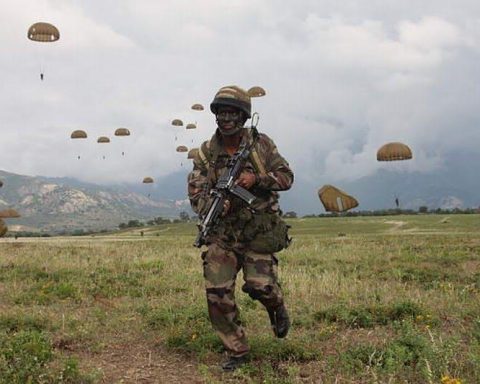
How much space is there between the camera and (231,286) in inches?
255

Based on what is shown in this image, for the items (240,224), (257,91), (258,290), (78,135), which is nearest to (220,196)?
(240,224)

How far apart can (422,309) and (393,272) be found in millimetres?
5734

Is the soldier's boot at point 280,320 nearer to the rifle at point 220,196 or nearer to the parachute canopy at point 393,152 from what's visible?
the rifle at point 220,196

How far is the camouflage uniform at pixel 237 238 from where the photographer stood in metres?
6.43

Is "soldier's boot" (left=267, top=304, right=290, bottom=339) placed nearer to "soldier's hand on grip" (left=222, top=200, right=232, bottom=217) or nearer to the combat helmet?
"soldier's hand on grip" (left=222, top=200, right=232, bottom=217)

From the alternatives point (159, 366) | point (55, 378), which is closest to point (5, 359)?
point (55, 378)

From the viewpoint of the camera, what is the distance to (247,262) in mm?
6570

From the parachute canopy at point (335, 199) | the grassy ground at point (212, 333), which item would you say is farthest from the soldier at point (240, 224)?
the parachute canopy at point (335, 199)

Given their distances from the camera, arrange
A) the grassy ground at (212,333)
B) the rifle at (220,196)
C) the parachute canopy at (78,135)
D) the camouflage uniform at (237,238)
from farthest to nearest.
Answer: the parachute canopy at (78,135) → the camouflage uniform at (237,238) → the rifle at (220,196) → the grassy ground at (212,333)

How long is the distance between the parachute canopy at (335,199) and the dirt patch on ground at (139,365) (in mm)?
64422

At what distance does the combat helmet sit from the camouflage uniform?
0.34 meters

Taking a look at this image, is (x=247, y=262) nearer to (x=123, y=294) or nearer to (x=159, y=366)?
(x=159, y=366)

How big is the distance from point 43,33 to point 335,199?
46.7 metres

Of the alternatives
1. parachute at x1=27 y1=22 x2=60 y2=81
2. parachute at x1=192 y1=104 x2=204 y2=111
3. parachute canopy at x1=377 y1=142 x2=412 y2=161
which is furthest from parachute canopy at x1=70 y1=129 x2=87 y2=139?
parachute canopy at x1=377 y1=142 x2=412 y2=161
